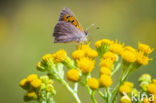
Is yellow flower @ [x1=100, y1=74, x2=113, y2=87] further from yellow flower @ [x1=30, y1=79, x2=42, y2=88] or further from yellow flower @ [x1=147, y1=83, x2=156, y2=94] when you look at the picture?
yellow flower @ [x1=30, y1=79, x2=42, y2=88]

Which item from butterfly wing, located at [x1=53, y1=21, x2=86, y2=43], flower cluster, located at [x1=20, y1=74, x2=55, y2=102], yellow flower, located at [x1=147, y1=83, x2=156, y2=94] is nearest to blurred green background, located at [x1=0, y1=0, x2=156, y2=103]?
butterfly wing, located at [x1=53, y1=21, x2=86, y2=43]

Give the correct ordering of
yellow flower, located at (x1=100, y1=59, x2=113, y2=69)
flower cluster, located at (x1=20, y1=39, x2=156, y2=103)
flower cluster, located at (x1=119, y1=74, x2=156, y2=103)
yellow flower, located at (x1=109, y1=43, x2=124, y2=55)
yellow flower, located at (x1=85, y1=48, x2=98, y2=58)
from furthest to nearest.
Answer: yellow flower, located at (x1=109, y1=43, x2=124, y2=55) → yellow flower, located at (x1=85, y1=48, x2=98, y2=58) → yellow flower, located at (x1=100, y1=59, x2=113, y2=69) → flower cluster, located at (x1=20, y1=39, x2=156, y2=103) → flower cluster, located at (x1=119, y1=74, x2=156, y2=103)

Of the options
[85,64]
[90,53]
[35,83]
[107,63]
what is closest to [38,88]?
[35,83]

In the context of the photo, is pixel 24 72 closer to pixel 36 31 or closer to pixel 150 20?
pixel 36 31

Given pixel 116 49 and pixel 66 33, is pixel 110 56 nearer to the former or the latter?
pixel 116 49

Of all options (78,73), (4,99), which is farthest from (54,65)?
(4,99)

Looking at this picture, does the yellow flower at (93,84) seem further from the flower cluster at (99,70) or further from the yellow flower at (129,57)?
the yellow flower at (129,57)

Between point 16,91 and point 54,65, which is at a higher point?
point 54,65
